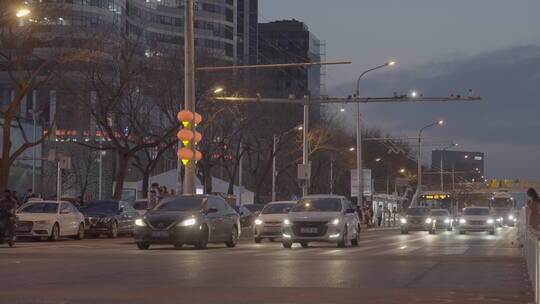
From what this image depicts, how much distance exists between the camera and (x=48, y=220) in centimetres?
3809

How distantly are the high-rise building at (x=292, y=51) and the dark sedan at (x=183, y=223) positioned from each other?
425ft

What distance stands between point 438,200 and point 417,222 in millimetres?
57365

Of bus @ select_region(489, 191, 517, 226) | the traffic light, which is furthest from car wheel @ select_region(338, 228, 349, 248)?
bus @ select_region(489, 191, 517, 226)

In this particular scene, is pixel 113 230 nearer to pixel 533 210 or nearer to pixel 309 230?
pixel 309 230

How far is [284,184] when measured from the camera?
10456 cm

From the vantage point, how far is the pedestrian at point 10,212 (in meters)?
31.8

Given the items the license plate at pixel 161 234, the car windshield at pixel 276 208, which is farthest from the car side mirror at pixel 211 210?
the car windshield at pixel 276 208

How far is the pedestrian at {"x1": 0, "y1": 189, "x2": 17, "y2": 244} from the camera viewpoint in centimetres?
3180

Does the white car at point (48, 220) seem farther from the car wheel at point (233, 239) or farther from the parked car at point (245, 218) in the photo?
the parked car at point (245, 218)

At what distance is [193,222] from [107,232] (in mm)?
13969

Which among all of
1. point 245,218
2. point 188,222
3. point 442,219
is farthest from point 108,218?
point 442,219

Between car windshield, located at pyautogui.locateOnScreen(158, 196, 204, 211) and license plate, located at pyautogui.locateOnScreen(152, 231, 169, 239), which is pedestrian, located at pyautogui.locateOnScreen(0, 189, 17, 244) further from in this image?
license plate, located at pyautogui.locateOnScreen(152, 231, 169, 239)

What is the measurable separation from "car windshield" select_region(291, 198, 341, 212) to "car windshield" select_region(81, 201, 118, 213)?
40.7 ft

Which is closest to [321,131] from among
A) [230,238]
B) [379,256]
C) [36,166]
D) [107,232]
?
[36,166]
